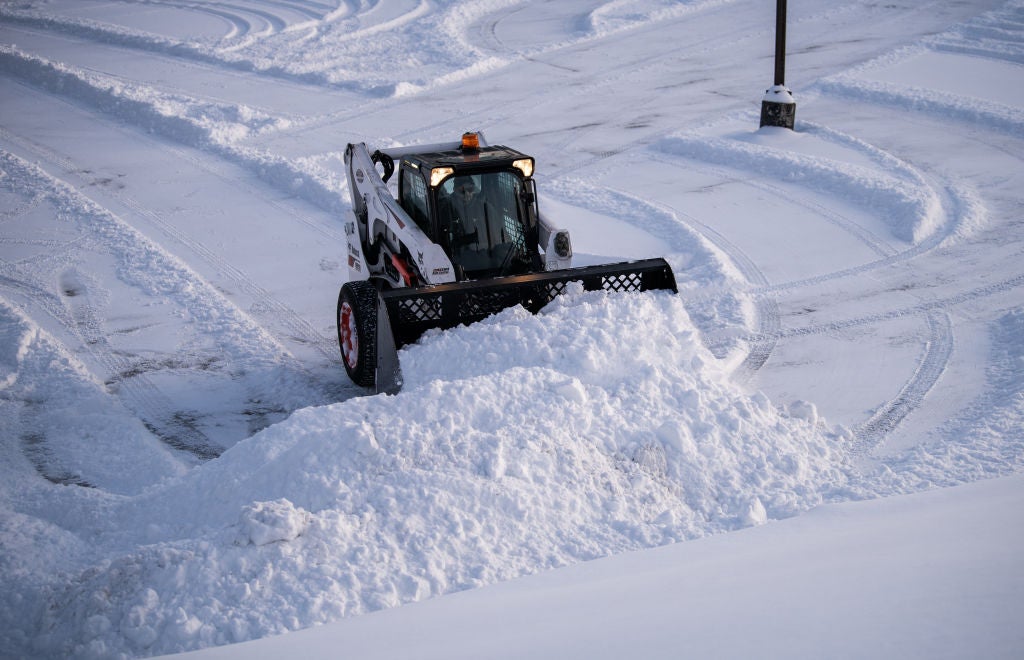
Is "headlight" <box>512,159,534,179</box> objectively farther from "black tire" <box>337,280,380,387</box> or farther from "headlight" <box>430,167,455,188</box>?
"black tire" <box>337,280,380,387</box>

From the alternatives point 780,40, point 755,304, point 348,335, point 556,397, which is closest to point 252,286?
point 348,335

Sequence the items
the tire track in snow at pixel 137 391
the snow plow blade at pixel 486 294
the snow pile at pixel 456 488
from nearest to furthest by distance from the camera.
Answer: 1. the snow pile at pixel 456 488
2. the snow plow blade at pixel 486 294
3. the tire track in snow at pixel 137 391

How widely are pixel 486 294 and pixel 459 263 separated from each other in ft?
1.79

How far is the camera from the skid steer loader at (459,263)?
746 centimetres

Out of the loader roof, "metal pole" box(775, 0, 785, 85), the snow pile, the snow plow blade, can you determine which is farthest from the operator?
"metal pole" box(775, 0, 785, 85)

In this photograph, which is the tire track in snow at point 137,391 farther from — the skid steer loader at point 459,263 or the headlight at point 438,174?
the headlight at point 438,174

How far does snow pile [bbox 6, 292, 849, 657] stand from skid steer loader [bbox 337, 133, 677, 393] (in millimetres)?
266

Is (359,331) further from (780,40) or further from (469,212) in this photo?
(780,40)

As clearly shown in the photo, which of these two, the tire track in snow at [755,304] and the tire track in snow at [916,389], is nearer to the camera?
the tire track in snow at [916,389]

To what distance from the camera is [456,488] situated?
229 inches

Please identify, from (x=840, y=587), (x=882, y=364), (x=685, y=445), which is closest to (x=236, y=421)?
(x=685, y=445)

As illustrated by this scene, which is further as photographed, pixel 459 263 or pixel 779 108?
pixel 779 108

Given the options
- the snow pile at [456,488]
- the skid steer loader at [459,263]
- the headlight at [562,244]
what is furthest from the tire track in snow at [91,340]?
the headlight at [562,244]

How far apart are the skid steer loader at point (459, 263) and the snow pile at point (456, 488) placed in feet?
0.87
